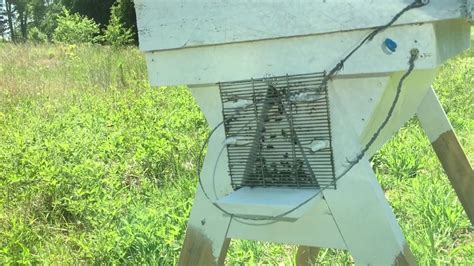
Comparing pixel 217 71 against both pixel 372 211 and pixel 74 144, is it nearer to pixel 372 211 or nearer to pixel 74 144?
pixel 372 211

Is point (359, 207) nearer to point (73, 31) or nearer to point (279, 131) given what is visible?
point (279, 131)

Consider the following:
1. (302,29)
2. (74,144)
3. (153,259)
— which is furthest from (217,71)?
(74,144)

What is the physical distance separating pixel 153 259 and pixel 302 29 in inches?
81.9

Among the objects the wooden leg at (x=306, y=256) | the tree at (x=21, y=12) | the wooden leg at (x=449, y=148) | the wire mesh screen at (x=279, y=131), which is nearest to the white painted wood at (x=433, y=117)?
the wooden leg at (x=449, y=148)

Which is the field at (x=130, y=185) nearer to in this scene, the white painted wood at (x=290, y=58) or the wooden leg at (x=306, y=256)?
the wooden leg at (x=306, y=256)

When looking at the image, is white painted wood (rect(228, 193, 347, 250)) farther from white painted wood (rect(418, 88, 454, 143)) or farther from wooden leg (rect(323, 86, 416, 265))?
white painted wood (rect(418, 88, 454, 143))

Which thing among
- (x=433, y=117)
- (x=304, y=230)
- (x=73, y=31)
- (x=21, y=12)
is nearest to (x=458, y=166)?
(x=433, y=117)

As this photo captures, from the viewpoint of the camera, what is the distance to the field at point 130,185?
3316 mm

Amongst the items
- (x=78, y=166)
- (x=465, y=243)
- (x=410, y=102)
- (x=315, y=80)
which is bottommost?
(x=465, y=243)

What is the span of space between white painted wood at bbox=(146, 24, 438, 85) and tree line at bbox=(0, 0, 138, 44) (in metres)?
1.33

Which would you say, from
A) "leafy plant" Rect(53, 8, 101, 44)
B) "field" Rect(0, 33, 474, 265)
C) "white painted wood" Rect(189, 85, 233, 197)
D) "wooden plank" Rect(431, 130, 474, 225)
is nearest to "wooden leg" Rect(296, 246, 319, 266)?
"field" Rect(0, 33, 474, 265)

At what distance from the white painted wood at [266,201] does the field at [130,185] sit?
5.46ft

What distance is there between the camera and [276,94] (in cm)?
164

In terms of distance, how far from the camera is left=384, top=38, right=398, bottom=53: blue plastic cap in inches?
57.2
